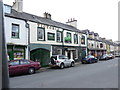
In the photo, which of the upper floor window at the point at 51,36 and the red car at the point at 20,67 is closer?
the red car at the point at 20,67

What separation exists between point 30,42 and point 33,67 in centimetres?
505

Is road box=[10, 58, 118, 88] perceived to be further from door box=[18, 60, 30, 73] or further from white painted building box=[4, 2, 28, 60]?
white painted building box=[4, 2, 28, 60]

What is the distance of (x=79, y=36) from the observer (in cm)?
2831

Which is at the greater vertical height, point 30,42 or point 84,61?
point 30,42

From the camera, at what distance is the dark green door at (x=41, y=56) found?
1827cm

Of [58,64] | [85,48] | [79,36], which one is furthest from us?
[85,48]

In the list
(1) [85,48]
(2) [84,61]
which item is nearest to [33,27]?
(2) [84,61]

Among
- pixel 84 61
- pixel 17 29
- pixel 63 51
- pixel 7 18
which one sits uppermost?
pixel 7 18

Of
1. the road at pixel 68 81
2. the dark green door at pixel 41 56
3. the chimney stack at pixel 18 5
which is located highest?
the chimney stack at pixel 18 5

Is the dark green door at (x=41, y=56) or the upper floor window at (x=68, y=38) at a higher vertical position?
the upper floor window at (x=68, y=38)

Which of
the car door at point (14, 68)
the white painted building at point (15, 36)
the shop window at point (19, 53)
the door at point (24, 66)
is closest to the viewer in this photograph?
the car door at point (14, 68)

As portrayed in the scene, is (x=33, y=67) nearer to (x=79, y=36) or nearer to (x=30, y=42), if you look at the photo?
(x=30, y=42)

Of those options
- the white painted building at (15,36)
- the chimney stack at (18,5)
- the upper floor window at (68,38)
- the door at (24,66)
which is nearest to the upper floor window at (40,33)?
the white painted building at (15,36)

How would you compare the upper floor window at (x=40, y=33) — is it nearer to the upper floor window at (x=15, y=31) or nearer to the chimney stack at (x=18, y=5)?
the upper floor window at (x=15, y=31)
